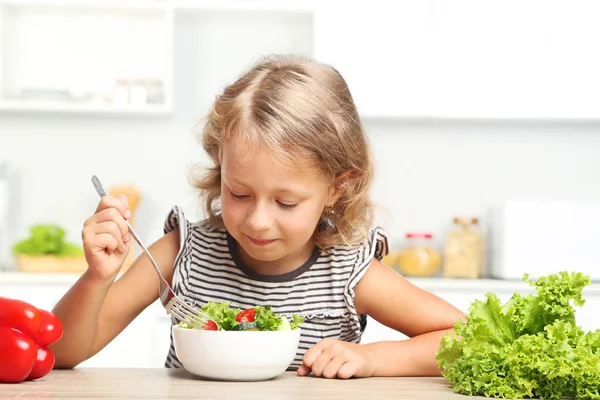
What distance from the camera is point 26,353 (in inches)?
43.4

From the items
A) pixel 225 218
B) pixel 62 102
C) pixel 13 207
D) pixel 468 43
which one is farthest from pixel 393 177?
pixel 225 218

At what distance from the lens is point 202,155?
3684mm

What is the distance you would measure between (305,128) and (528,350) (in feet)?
1.74

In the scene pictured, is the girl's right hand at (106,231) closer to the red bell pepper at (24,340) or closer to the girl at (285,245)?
the girl at (285,245)

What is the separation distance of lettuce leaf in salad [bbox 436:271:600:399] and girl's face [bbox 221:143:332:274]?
0.33m

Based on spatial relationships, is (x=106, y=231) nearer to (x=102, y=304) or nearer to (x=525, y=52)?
(x=102, y=304)

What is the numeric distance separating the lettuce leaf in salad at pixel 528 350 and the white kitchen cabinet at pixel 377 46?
2415 millimetres

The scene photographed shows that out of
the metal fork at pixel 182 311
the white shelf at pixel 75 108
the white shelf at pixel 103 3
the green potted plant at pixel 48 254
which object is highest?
the white shelf at pixel 103 3

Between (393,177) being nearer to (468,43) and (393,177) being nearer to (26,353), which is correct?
(468,43)

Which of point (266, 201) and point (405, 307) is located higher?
point (266, 201)

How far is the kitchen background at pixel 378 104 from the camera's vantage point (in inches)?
134

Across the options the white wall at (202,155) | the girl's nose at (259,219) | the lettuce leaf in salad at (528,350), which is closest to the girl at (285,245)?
the girl's nose at (259,219)

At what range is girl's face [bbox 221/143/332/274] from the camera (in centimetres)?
124

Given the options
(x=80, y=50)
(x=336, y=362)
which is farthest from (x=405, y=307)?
(x=80, y=50)
